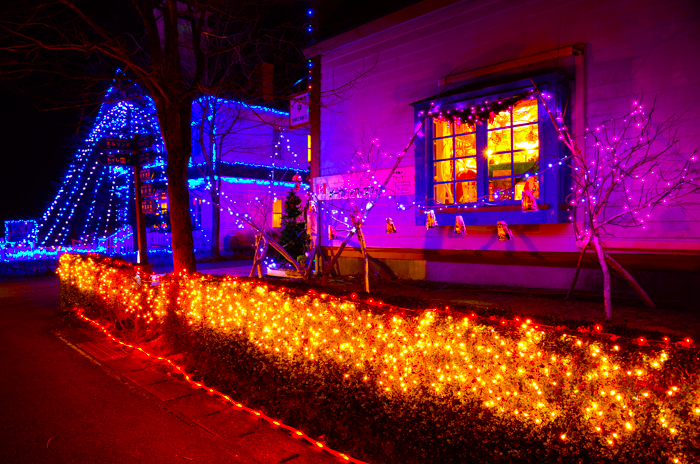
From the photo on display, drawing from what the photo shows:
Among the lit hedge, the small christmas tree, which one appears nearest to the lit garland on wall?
the small christmas tree

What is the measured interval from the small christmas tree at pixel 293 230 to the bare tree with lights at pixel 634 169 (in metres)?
8.05

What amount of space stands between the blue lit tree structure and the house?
14.7 metres

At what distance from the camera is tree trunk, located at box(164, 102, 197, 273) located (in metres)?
8.32

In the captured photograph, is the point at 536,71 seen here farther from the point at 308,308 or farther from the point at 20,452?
the point at 20,452

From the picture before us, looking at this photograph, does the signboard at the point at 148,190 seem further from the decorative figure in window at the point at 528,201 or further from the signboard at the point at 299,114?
the decorative figure in window at the point at 528,201

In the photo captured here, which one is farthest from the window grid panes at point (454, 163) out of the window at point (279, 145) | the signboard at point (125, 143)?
the window at point (279, 145)

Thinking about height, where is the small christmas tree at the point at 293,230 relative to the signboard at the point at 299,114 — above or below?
below

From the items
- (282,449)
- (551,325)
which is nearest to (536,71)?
(551,325)

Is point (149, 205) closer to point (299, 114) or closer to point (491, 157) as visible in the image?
point (299, 114)

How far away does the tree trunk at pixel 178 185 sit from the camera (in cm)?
832

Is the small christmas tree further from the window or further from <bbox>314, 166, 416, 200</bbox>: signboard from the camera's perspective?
the window

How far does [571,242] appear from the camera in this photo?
8453 mm

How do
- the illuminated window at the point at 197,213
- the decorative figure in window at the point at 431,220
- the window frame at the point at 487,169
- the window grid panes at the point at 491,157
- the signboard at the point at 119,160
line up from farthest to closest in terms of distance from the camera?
the illuminated window at the point at 197,213 < the signboard at the point at 119,160 < the decorative figure in window at the point at 431,220 < the window grid panes at the point at 491,157 < the window frame at the point at 487,169

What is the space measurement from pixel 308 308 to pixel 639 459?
2.95m
